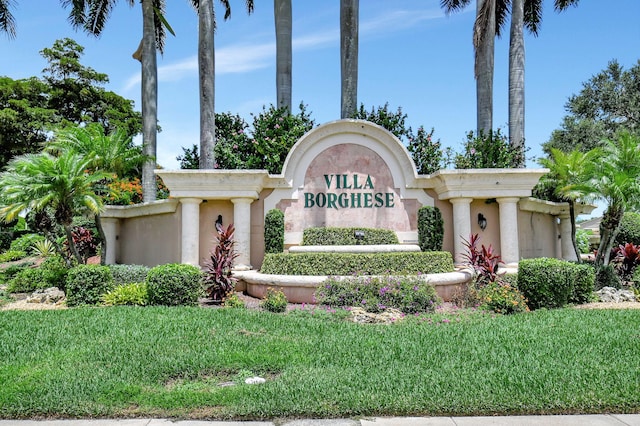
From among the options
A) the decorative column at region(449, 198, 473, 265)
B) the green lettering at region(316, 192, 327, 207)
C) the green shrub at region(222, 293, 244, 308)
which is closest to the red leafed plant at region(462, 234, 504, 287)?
the decorative column at region(449, 198, 473, 265)

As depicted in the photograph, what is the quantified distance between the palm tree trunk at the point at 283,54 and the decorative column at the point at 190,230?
10.0 m

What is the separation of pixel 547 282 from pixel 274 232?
7323 mm

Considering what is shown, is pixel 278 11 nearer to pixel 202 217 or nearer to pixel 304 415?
pixel 202 217

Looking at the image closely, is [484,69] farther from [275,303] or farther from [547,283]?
[275,303]

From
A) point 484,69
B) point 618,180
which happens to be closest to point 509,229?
point 618,180

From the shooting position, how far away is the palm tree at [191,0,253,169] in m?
19.4

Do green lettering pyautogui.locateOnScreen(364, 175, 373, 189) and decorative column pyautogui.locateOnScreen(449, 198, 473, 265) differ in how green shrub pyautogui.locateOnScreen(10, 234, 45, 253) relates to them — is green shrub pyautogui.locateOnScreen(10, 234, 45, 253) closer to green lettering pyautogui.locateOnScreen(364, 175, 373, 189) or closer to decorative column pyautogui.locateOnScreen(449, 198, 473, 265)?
green lettering pyautogui.locateOnScreen(364, 175, 373, 189)

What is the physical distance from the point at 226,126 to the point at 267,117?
2864 millimetres

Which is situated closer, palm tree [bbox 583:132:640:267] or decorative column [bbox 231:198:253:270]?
palm tree [bbox 583:132:640:267]

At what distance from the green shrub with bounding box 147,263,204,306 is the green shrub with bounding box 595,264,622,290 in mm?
10614

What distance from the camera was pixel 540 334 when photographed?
7816 millimetres

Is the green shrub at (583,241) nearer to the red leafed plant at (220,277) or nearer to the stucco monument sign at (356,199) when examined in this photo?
the stucco monument sign at (356,199)

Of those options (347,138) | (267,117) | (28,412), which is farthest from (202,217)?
(28,412)

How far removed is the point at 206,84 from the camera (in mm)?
19594
